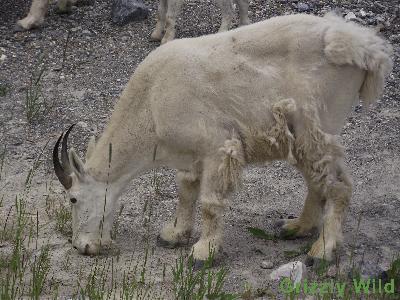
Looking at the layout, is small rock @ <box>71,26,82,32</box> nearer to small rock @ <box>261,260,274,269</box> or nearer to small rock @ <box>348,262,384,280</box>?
small rock @ <box>261,260,274,269</box>

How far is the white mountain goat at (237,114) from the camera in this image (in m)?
6.41

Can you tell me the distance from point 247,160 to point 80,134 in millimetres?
3110

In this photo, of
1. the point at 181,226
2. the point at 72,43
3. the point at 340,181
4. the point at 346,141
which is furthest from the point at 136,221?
the point at 72,43

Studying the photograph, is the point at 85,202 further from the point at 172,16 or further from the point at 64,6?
the point at 64,6

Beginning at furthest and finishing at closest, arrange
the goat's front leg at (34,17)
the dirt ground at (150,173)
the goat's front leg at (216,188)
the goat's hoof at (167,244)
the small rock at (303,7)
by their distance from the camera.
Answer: the small rock at (303,7)
the goat's front leg at (34,17)
the goat's hoof at (167,244)
the dirt ground at (150,173)
the goat's front leg at (216,188)

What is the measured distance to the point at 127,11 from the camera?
1153 centimetres

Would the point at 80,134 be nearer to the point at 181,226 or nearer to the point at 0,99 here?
the point at 0,99

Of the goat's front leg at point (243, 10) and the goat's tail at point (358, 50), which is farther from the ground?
the goat's tail at point (358, 50)

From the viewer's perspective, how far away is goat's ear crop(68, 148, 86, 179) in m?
6.62

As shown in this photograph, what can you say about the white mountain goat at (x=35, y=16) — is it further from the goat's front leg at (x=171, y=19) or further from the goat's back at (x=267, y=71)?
the goat's back at (x=267, y=71)

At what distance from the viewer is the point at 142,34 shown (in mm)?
11320

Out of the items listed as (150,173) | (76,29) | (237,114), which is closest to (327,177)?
(237,114)

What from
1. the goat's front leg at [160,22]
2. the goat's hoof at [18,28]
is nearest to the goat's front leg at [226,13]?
the goat's front leg at [160,22]

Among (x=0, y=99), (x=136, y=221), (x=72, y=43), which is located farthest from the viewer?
(x=72, y=43)
